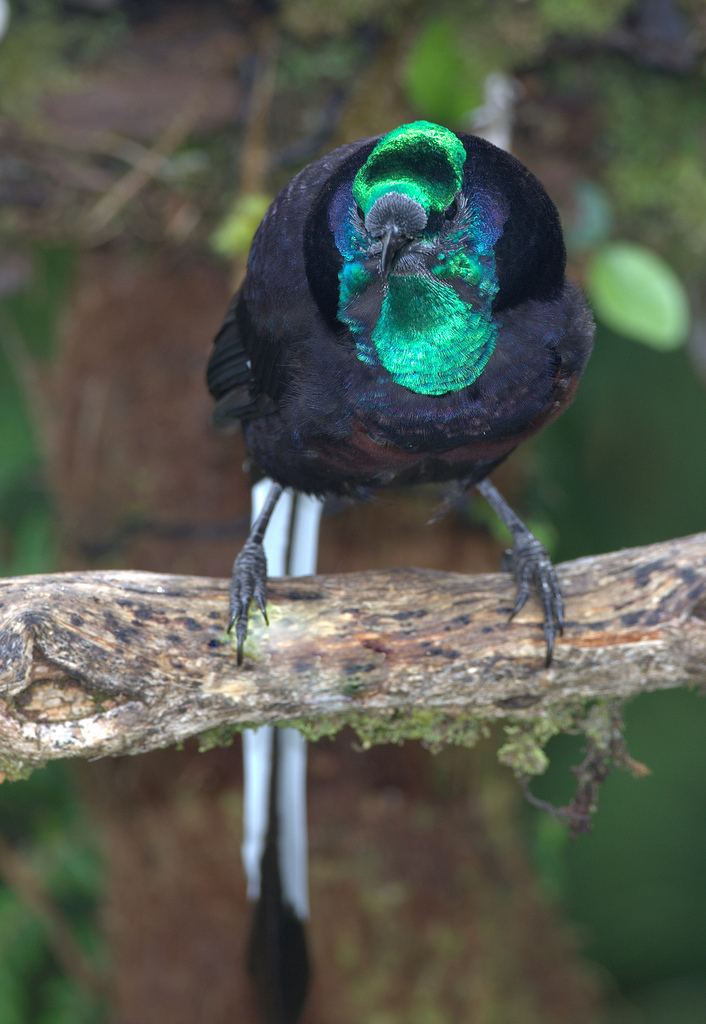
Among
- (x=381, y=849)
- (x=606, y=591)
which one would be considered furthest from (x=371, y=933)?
(x=606, y=591)

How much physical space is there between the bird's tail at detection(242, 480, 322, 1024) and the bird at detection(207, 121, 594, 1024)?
0.47m

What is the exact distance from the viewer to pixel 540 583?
2324 mm

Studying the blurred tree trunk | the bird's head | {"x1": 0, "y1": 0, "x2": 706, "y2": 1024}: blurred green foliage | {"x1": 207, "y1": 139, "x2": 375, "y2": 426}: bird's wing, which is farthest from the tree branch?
the blurred tree trunk

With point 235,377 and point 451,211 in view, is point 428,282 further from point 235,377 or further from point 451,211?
point 235,377

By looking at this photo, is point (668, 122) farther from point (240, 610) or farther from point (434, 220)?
point (240, 610)

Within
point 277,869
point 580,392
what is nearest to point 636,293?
point 580,392

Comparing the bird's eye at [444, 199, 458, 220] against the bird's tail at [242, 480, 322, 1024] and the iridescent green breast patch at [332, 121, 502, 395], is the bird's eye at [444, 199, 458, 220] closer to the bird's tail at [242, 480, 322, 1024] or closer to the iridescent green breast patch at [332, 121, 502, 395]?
the iridescent green breast patch at [332, 121, 502, 395]

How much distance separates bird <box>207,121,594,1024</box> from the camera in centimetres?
189

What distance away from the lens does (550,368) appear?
6.97ft

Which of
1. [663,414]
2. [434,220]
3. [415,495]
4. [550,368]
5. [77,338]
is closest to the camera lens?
[434,220]

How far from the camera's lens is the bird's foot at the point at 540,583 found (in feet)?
7.34

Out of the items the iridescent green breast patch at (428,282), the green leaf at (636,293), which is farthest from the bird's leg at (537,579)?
the green leaf at (636,293)

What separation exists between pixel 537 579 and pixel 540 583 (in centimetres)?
1

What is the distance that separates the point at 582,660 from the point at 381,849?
1337 mm
